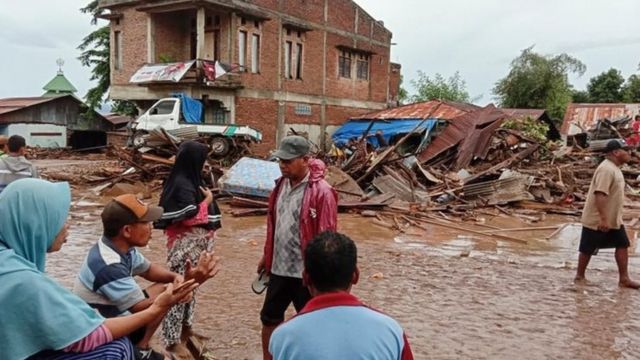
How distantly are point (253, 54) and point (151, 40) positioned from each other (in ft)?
14.7

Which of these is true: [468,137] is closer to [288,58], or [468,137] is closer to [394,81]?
[288,58]

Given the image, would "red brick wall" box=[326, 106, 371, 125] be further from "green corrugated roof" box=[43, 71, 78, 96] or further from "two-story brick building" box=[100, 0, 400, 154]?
"green corrugated roof" box=[43, 71, 78, 96]

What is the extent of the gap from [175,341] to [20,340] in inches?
91.8

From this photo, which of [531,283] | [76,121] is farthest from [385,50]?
[531,283]

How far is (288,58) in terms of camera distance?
26859 mm

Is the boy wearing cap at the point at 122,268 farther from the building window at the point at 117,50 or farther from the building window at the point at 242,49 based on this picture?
the building window at the point at 117,50

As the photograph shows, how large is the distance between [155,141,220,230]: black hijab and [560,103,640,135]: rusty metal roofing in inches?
1217

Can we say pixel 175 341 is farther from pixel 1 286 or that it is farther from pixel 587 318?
pixel 587 318

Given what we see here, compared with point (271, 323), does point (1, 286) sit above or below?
above

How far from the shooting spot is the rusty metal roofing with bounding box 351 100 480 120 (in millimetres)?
25422

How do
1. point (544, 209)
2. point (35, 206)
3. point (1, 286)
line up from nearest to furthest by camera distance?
point (1, 286)
point (35, 206)
point (544, 209)

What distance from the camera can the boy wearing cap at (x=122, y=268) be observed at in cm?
278

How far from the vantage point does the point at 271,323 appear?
3941 millimetres

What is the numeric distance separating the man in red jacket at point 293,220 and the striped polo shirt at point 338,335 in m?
1.62
